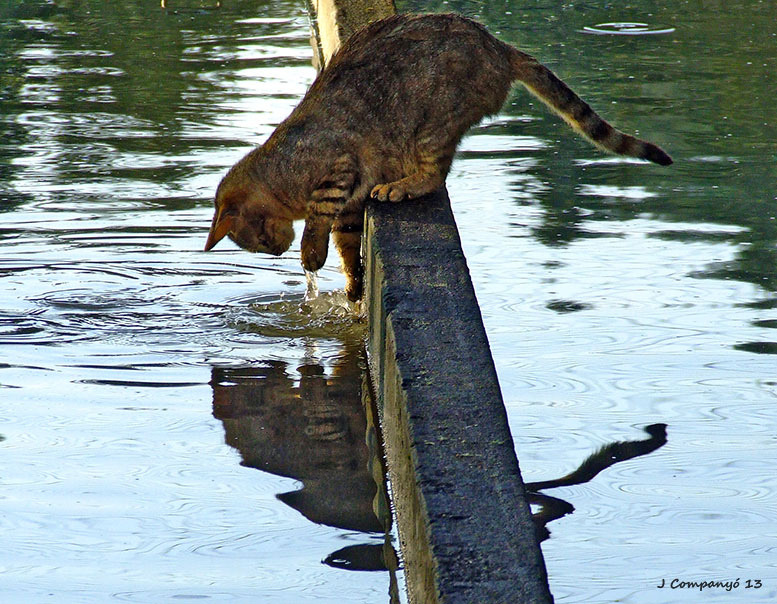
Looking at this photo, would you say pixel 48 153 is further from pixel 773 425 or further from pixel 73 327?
pixel 773 425

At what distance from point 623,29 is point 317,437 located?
8.56 meters

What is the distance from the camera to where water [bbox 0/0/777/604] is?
357 cm

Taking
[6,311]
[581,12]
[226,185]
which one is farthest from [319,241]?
[581,12]

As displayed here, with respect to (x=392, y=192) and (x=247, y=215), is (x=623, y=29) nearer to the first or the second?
(x=247, y=215)

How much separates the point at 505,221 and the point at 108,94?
4356 millimetres

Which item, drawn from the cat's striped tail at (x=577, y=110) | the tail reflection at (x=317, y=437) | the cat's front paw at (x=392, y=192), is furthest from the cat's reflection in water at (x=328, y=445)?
the cat's striped tail at (x=577, y=110)

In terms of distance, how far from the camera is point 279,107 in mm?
9336

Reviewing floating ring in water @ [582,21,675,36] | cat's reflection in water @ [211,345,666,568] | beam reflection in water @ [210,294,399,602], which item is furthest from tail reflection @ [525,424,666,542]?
floating ring in water @ [582,21,675,36]

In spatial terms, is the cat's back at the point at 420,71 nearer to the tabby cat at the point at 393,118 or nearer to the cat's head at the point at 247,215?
the tabby cat at the point at 393,118

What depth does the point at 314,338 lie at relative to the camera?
5555 mm

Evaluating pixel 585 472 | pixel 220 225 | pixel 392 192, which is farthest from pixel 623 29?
pixel 585 472

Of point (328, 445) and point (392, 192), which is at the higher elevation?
point (392, 192)

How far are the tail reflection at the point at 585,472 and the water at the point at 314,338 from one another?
0.04 metres

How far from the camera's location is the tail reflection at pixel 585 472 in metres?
3.76
